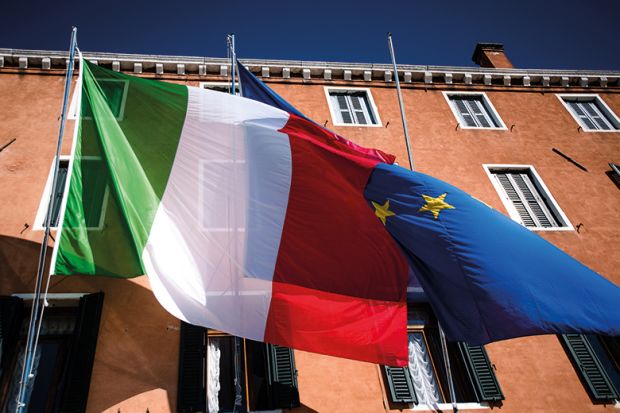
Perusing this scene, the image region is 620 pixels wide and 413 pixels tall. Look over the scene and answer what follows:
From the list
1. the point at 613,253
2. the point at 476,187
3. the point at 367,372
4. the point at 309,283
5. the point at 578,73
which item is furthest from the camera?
the point at 578,73

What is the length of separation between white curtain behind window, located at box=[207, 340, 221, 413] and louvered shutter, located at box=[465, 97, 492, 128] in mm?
8687

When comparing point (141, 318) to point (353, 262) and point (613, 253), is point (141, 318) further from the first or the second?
point (613, 253)

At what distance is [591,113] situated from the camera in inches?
521

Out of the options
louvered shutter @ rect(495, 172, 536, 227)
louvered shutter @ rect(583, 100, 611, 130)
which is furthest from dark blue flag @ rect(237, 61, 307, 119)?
louvered shutter @ rect(583, 100, 611, 130)

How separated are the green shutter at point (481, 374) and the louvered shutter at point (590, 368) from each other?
4.86 feet

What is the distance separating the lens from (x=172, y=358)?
6832 mm

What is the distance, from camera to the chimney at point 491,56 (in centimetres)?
1470

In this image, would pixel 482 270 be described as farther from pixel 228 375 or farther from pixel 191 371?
pixel 191 371

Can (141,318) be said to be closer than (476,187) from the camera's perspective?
Yes

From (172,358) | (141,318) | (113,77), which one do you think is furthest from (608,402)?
(113,77)

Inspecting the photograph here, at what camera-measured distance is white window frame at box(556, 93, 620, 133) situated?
12.6m

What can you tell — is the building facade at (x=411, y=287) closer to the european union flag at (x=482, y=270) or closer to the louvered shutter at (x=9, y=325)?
the louvered shutter at (x=9, y=325)

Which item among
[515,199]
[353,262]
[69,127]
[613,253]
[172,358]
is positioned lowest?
[172,358]

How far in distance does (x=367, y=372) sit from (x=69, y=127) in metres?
7.56
